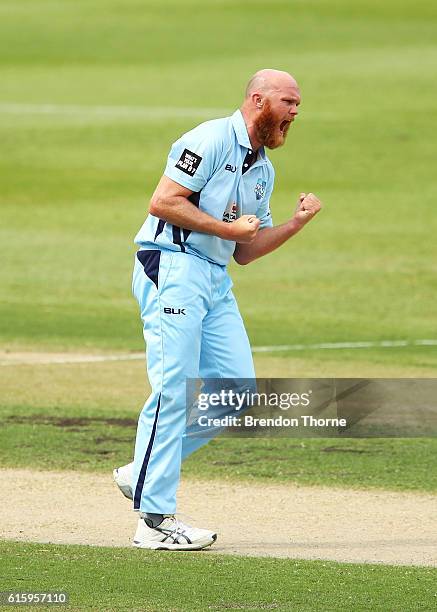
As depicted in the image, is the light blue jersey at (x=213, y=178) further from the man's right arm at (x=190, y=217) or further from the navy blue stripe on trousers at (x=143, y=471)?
the navy blue stripe on trousers at (x=143, y=471)

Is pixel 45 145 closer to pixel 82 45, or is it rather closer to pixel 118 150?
pixel 118 150

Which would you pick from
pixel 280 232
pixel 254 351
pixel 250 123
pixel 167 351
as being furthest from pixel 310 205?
pixel 254 351

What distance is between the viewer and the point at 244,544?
7.65 meters

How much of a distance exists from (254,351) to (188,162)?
7039 mm

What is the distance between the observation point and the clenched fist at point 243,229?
282 inches

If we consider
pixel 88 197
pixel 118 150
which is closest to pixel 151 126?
pixel 118 150

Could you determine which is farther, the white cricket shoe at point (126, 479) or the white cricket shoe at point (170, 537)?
the white cricket shoe at point (126, 479)

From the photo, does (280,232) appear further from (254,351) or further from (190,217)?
(254,351)

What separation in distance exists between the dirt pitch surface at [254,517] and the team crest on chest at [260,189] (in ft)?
5.67

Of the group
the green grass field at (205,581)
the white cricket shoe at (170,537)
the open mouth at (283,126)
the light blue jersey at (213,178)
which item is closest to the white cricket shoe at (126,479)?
the white cricket shoe at (170,537)

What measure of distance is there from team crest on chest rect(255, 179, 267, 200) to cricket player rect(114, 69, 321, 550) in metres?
0.04

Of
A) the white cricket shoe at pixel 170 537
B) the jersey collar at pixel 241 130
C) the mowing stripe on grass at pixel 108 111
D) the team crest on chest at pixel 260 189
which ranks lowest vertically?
the white cricket shoe at pixel 170 537

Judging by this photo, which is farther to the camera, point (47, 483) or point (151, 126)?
point (151, 126)

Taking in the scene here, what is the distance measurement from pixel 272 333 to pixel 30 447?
561 centimetres
